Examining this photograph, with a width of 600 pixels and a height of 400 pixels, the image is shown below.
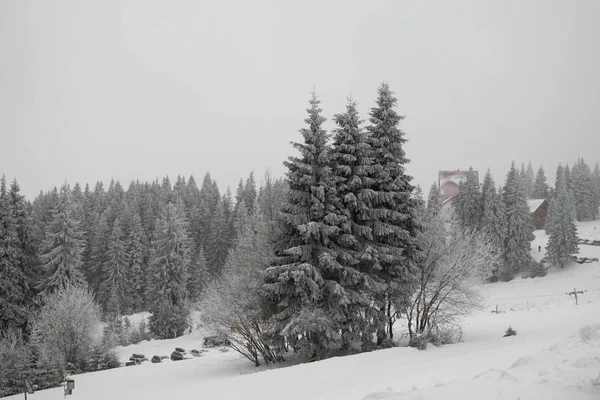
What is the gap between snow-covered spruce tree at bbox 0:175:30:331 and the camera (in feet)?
120

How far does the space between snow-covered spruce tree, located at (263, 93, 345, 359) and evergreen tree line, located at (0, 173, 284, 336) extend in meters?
5.53

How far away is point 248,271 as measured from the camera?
2305 cm

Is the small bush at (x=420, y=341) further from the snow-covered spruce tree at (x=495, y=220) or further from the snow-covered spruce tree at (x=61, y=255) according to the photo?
the snow-covered spruce tree at (x=495, y=220)

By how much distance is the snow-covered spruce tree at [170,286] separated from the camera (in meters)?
46.0

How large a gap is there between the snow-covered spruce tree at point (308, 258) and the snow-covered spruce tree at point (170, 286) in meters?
27.6

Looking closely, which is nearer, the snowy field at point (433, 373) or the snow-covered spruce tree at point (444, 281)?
the snowy field at point (433, 373)

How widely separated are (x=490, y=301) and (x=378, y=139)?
101 feet

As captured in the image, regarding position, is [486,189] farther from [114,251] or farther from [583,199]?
[114,251]

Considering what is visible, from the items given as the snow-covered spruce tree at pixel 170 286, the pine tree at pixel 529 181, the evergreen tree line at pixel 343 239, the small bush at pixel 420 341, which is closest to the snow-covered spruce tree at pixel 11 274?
the snow-covered spruce tree at pixel 170 286

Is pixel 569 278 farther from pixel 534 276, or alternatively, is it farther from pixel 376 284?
pixel 376 284

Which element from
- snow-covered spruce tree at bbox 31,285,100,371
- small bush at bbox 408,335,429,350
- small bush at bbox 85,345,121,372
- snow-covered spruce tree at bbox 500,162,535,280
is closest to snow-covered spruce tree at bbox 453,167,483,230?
snow-covered spruce tree at bbox 500,162,535,280

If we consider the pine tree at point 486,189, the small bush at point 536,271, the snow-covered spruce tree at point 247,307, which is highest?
the pine tree at point 486,189

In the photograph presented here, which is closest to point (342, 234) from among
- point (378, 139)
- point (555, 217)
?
point (378, 139)

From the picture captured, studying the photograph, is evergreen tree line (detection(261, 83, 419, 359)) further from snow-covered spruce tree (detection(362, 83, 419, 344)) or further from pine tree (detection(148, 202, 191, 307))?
pine tree (detection(148, 202, 191, 307))
